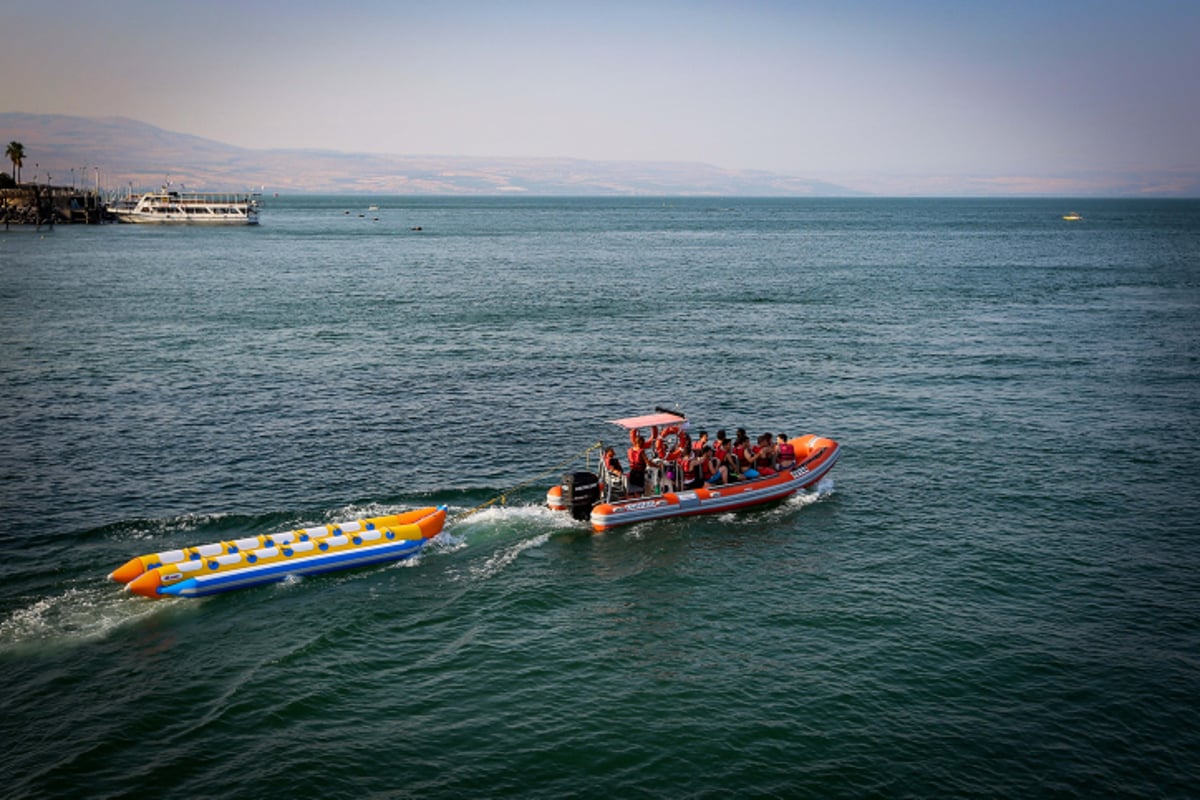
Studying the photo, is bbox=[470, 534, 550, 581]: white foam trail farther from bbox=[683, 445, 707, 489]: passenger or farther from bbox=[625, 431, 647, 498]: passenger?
bbox=[683, 445, 707, 489]: passenger

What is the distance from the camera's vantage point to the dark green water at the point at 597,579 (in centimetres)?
1789

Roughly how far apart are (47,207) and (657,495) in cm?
16162

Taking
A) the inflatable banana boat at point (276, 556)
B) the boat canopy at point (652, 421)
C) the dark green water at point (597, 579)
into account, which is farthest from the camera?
the boat canopy at point (652, 421)

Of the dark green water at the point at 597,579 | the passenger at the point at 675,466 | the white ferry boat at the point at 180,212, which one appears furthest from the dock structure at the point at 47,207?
the passenger at the point at 675,466

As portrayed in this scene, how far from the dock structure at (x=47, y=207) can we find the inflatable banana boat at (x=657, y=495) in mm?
147182

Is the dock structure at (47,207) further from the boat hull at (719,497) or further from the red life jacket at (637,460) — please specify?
the boat hull at (719,497)

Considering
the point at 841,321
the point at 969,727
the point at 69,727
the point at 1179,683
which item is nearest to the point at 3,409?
the point at 69,727

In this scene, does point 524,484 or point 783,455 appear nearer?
point 524,484

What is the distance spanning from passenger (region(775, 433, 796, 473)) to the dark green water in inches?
62.2

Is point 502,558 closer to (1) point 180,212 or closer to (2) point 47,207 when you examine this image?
(2) point 47,207

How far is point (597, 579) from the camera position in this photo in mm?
25641

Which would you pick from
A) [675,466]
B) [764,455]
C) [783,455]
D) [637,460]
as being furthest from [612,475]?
[783,455]

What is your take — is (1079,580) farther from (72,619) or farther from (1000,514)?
(72,619)

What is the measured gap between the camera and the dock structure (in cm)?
15312
